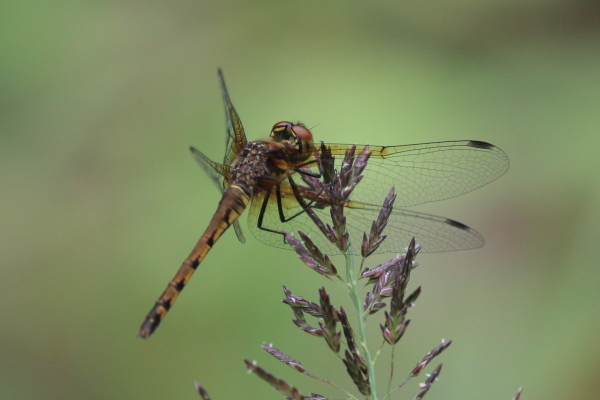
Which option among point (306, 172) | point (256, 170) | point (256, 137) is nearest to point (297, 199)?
point (306, 172)

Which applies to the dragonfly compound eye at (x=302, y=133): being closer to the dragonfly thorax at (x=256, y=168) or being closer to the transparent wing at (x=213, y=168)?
the dragonfly thorax at (x=256, y=168)

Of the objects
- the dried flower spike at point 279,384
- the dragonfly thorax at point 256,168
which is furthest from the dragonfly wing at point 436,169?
the dried flower spike at point 279,384

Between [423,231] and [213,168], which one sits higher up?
[423,231]

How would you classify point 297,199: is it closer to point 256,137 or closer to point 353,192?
point 353,192

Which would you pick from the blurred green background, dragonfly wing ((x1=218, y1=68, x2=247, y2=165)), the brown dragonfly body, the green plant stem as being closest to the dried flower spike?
the green plant stem

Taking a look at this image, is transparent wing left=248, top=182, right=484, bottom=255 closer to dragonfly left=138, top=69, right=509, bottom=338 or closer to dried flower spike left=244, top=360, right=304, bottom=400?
dragonfly left=138, top=69, right=509, bottom=338

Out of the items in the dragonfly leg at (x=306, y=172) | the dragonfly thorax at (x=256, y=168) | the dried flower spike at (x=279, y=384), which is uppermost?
the dragonfly leg at (x=306, y=172)

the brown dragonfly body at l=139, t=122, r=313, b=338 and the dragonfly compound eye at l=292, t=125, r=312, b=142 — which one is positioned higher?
the dragonfly compound eye at l=292, t=125, r=312, b=142

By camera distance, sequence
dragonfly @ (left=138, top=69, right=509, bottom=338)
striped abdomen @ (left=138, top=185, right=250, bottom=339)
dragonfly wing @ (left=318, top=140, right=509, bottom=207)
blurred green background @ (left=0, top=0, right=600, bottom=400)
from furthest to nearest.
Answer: blurred green background @ (left=0, top=0, right=600, bottom=400) < dragonfly wing @ (left=318, top=140, right=509, bottom=207) < dragonfly @ (left=138, top=69, right=509, bottom=338) < striped abdomen @ (left=138, top=185, right=250, bottom=339)

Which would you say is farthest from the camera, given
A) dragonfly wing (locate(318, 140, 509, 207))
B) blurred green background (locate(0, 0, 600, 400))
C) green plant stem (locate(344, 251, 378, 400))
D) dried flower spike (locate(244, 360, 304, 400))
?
blurred green background (locate(0, 0, 600, 400))
